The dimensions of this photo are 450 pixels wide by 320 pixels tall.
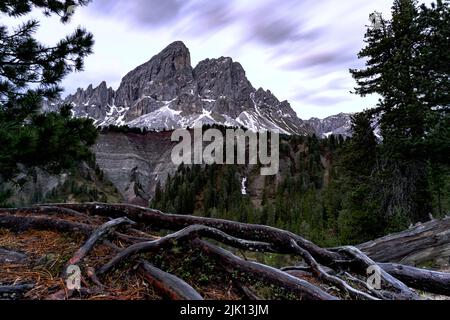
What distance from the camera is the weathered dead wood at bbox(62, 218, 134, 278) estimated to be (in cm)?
305

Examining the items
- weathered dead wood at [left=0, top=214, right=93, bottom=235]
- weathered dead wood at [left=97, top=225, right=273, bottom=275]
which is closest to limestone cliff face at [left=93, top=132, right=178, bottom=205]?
weathered dead wood at [left=0, top=214, right=93, bottom=235]

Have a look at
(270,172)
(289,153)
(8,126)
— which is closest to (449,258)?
(8,126)

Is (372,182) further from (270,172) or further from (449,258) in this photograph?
(270,172)

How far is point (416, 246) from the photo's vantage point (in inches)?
402

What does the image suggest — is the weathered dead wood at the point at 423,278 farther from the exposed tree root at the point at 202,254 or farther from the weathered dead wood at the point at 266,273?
the weathered dead wood at the point at 266,273

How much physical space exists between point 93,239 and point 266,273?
1.96m

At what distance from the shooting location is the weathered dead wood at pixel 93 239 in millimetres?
3055

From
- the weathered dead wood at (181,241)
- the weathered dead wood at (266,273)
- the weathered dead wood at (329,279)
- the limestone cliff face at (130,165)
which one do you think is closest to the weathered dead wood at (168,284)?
the weathered dead wood at (181,241)

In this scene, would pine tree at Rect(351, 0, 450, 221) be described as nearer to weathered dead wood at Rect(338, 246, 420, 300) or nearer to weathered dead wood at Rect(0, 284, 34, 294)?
weathered dead wood at Rect(338, 246, 420, 300)

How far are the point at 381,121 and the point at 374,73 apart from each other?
14.4 feet

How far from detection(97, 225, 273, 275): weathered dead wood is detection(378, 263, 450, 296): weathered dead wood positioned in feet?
6.03

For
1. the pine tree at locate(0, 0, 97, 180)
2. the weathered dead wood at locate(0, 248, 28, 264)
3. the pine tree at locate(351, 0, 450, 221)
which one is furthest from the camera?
the pine tree at locate(351, 0, 450, 221)

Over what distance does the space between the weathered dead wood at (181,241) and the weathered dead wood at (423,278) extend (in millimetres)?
1839

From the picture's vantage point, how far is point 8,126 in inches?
276
